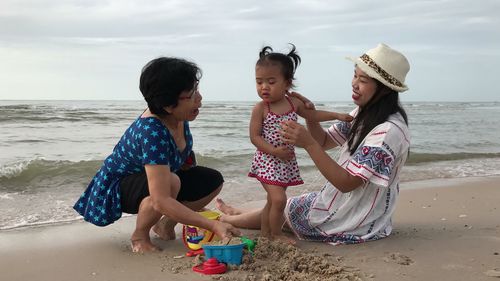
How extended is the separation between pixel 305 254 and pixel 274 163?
670 mm

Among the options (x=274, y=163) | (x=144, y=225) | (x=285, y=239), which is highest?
(x=274, y=163)

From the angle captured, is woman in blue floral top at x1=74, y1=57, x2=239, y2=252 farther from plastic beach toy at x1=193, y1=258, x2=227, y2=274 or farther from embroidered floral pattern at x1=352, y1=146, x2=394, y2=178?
embroidered floral pattern at x1=352, y1=146, x2=394, y2=178

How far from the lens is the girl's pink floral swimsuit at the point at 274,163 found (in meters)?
3.28

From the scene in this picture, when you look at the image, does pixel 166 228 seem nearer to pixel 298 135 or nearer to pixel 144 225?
pixel 144 225

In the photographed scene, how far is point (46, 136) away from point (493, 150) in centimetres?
851

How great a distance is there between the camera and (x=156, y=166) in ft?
9.20

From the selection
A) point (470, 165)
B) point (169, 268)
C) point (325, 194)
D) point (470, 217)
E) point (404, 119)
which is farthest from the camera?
point (470, 165)

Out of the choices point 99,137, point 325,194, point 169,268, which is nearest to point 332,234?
point 325,194

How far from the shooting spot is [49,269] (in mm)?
2844

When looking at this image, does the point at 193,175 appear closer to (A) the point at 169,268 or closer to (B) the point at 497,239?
(A) the point at 169,268

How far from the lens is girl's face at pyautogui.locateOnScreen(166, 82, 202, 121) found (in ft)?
9.59

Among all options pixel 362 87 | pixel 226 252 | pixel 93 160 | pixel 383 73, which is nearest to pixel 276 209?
pixel 226 252

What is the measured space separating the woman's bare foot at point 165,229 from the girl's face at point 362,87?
1416 mm

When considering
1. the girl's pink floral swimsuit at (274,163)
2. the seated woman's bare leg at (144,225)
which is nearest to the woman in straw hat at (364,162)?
the girl's pink floral swimsuit at (274,163)
